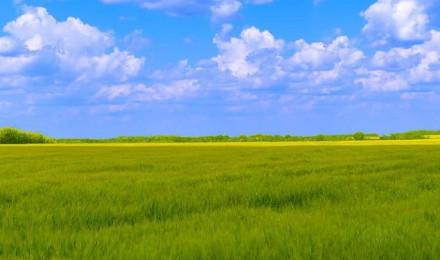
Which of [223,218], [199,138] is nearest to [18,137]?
[199,138]

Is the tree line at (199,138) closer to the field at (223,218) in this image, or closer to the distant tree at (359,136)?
the distant tree at (359,136)

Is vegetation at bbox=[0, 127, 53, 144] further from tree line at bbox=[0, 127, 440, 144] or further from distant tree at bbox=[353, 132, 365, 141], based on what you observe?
distant tree at bbox=[353, 132, 365, 141]

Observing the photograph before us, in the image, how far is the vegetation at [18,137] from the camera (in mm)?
51031

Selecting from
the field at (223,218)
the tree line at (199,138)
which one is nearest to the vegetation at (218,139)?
the tree line at (199,138)

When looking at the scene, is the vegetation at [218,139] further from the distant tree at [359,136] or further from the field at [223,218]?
the field at [223,218]

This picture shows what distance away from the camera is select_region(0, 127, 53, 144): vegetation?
51.0 m

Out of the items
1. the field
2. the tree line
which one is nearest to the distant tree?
the tree line

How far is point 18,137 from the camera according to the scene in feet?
171

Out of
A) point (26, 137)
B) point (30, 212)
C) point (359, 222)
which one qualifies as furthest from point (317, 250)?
point (26, 137)

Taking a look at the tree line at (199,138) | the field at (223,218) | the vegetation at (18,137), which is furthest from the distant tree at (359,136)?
the vegetation at (18,137)

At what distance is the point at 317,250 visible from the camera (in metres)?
4.34

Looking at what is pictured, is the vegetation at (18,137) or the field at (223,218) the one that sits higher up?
the vegetation at (18,137)

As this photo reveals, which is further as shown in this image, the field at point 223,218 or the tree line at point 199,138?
the tree line at point 199,138

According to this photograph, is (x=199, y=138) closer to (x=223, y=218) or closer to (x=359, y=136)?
(x=359, y=136)
